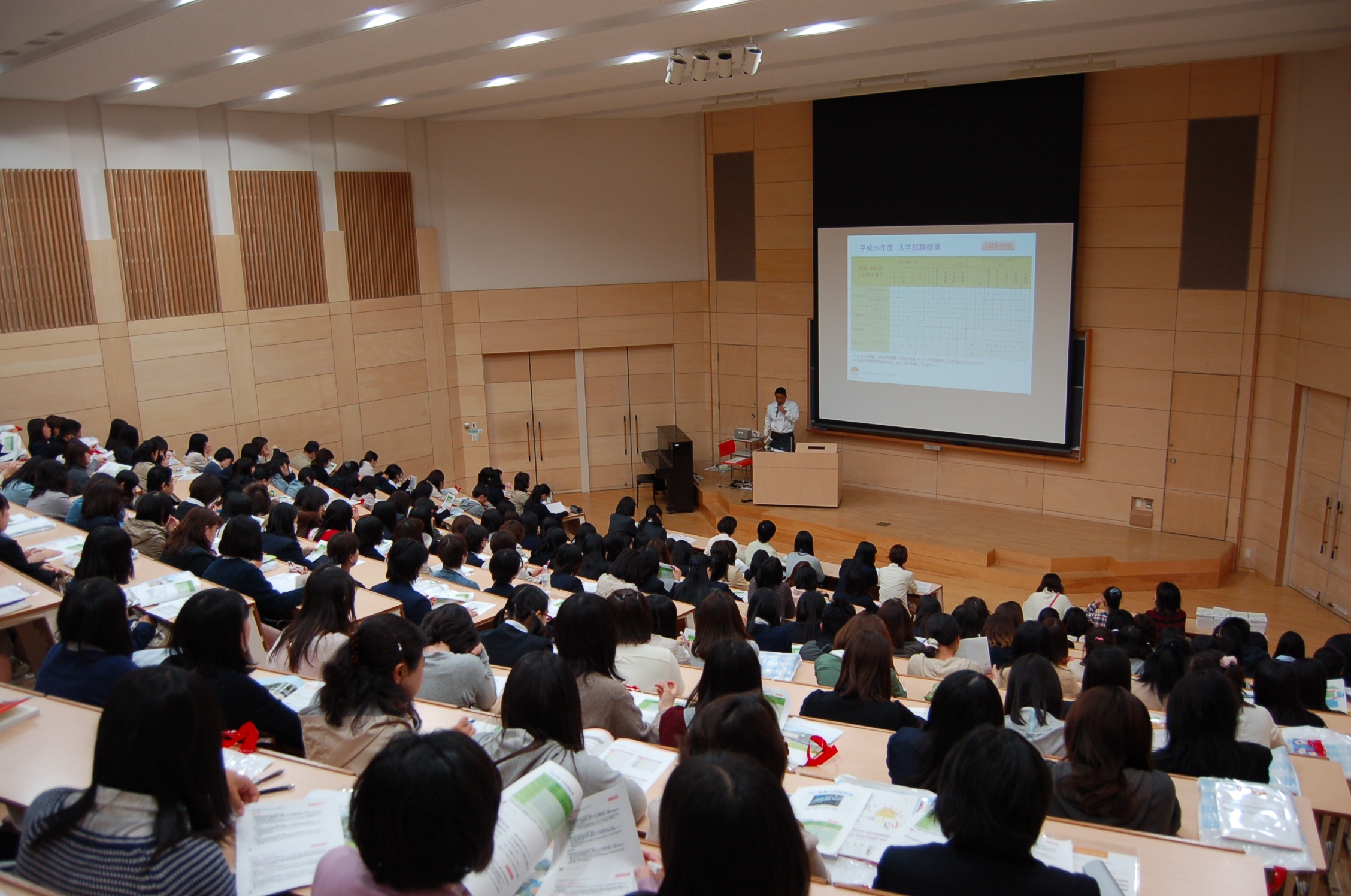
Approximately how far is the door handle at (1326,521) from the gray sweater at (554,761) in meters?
8.21

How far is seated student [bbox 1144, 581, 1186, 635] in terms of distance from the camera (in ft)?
21.2

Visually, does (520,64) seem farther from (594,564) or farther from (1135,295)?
(1135,295)

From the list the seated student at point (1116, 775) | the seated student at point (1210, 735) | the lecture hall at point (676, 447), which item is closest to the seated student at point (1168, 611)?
the lecture hall at point (676, 447)

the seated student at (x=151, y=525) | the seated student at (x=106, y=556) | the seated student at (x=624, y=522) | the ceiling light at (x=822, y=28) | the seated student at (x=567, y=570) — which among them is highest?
the ceiling light at (x=822, y=28)

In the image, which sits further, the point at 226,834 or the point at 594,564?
the point at 594,564

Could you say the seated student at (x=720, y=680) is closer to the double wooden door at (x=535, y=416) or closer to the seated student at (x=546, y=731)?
the seated student at (x=546, y=731)

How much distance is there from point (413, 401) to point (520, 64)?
4.68 m

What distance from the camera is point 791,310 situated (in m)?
11.7

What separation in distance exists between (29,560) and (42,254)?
4766 mm

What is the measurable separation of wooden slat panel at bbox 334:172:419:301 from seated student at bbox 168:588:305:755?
27.5 ft

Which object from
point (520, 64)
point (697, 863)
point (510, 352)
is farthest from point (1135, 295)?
point (697, 863)

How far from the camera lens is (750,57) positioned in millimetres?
7438

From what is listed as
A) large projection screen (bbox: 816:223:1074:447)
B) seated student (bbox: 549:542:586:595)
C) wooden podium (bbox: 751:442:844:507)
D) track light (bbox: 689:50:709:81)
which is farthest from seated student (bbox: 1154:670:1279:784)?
wooden podium (bbox: 751:442:844:507)

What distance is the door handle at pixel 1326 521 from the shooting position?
27.7 feet
